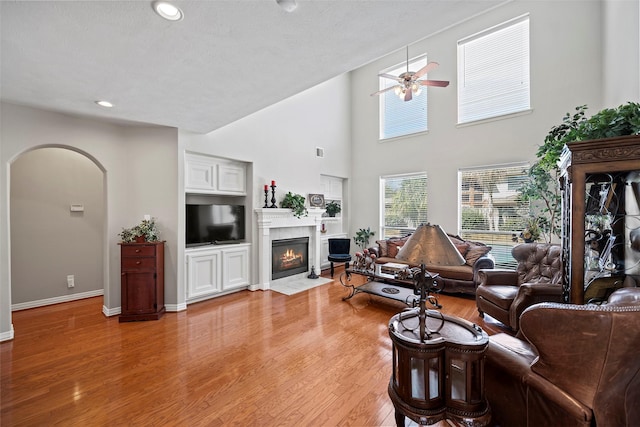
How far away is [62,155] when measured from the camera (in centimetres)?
398

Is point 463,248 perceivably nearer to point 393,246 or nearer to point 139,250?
point 393,246

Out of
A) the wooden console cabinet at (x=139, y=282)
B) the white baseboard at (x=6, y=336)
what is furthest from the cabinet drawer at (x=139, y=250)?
the white baseboard at (x=6, y=336)

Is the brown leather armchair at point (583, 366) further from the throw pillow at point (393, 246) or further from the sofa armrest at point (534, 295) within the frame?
the throw pillow at point (393, 246)

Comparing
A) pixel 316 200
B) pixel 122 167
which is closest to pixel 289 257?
pixel 316 200

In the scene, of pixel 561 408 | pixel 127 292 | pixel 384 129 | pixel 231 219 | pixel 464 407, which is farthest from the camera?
pixel 384 129

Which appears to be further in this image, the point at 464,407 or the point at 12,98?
the point at 12,98

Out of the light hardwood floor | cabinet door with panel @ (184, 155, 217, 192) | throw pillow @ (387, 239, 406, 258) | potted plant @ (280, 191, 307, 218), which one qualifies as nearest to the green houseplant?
the light hardwood floor

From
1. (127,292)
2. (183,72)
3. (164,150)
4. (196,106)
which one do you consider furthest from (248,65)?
(127,292)

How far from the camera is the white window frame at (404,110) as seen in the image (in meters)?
5.94

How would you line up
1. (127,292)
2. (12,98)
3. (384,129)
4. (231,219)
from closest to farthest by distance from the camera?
(12,98) → (127,292) → (231,219) → (384,129)

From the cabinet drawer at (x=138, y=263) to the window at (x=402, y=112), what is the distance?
18.0 ft

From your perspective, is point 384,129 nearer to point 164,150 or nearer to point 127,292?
point 164,150

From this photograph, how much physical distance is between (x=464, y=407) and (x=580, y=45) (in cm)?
572

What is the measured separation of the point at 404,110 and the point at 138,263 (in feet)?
19.7
